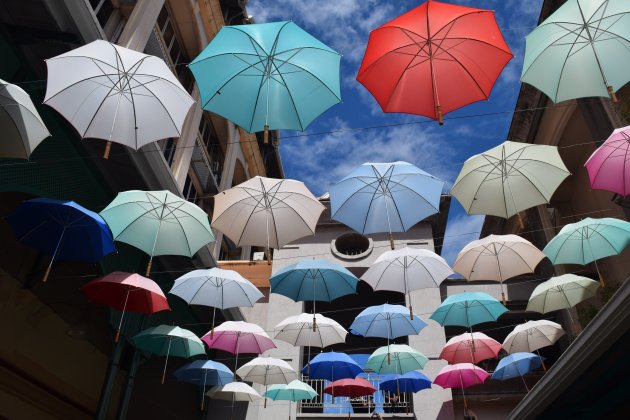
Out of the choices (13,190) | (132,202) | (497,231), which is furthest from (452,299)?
(497,231)

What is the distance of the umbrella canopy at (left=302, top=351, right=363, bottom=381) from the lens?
45.5 feet

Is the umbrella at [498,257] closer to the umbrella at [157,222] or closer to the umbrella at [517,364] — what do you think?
the umbrella at [517,364]

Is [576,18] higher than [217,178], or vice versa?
[217,178]

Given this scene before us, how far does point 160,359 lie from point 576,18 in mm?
14632

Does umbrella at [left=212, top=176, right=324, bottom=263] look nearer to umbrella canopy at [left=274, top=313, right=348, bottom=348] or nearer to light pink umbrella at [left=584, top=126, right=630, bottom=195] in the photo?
umbrella canopy at [left=274, top=313, right=348, bottom=348]

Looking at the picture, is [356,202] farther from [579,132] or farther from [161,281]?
[579,132]

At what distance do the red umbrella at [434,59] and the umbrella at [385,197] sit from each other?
2.70 m

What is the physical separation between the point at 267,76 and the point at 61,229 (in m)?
4.99

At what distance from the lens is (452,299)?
13359 millimetres

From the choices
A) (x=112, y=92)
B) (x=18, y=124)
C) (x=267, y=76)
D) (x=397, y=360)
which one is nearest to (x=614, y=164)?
(x=267, y=76)

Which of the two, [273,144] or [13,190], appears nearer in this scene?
[13,190]

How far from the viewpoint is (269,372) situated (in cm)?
1405

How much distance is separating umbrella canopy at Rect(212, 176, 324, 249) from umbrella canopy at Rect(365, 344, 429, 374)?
4.97m

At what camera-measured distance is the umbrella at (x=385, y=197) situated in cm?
1051
